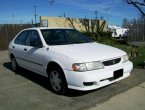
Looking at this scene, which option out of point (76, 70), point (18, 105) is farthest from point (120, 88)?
point (18, 105)

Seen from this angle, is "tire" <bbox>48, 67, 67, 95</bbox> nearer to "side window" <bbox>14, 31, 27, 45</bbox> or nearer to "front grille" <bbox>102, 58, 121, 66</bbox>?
"front grille" <bbox>102, 58, 121, 66</bbox>

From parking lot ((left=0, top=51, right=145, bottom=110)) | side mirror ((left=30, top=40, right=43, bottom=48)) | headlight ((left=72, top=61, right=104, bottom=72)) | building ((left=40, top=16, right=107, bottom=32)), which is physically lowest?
parking lot ((left=0, top=51, right=145, bottom=110))

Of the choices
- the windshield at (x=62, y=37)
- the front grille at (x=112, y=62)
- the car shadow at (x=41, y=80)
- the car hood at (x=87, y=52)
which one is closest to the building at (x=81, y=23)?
the car shadow at (x=41, y=80)

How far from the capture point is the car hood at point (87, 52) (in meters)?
6.11

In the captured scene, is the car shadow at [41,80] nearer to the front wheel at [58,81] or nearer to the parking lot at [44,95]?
the parking lot at [44,95]

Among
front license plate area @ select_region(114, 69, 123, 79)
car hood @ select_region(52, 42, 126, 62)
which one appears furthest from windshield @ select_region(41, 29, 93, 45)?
front license plate area @ select_region(114, 69, 123, 79)

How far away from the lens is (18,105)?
584 centimetres

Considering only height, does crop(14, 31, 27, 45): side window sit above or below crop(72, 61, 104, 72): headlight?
above

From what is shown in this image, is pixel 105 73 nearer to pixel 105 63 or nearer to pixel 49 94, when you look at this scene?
pixel 105 63

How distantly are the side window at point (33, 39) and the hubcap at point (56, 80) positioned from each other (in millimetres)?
954

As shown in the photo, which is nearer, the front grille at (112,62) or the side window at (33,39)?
the front grille at (112,62)

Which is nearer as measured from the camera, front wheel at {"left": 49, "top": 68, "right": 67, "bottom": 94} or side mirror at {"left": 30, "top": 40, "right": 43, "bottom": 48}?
front wheel at {"left": 49, "top": 68, "right": 67, "bottom": 94}

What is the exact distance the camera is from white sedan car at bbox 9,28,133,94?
5.96 meters

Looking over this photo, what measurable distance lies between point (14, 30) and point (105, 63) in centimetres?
1328
